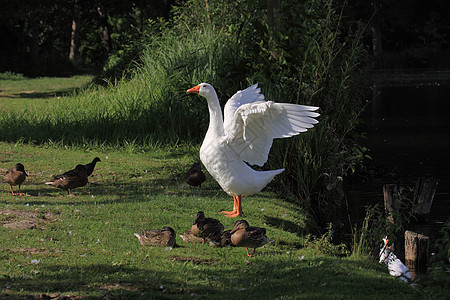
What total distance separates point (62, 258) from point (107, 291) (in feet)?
3.66

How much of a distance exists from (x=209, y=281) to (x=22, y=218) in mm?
3057

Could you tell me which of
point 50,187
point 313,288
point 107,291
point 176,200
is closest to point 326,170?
point 176,200

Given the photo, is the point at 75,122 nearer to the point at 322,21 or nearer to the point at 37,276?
the point at 322,21

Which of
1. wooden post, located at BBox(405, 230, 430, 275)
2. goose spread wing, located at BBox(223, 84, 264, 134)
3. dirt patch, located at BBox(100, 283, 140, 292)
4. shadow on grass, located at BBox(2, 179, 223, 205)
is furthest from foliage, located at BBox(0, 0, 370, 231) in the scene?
dirt patch, located at BBox(100, 283, 140, 292)

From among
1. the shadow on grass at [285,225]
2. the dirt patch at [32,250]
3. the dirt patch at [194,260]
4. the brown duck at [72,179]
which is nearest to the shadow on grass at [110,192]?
the brown duck at [72,179]

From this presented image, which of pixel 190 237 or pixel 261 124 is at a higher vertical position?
pixel 261 124

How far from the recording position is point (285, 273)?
630 cm

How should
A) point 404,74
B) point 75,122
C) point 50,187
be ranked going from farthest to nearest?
point 404,74, point 75,122, point 50,187

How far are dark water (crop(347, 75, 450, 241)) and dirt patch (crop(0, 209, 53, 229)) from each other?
5730 mm

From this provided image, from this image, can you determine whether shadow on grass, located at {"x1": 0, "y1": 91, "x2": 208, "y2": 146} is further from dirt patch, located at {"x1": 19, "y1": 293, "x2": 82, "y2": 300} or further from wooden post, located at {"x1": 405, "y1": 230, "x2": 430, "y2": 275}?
dirt patch, located at {"x1": 19, "y1": 293, "x2": 82, "y2": 300}

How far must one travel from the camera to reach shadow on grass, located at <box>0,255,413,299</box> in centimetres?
561

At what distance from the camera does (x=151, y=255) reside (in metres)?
6.66

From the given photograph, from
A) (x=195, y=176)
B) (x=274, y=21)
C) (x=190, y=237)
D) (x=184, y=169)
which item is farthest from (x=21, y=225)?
(x=274, y=21)

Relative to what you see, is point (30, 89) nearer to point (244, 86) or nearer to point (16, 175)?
point (244, 86)
